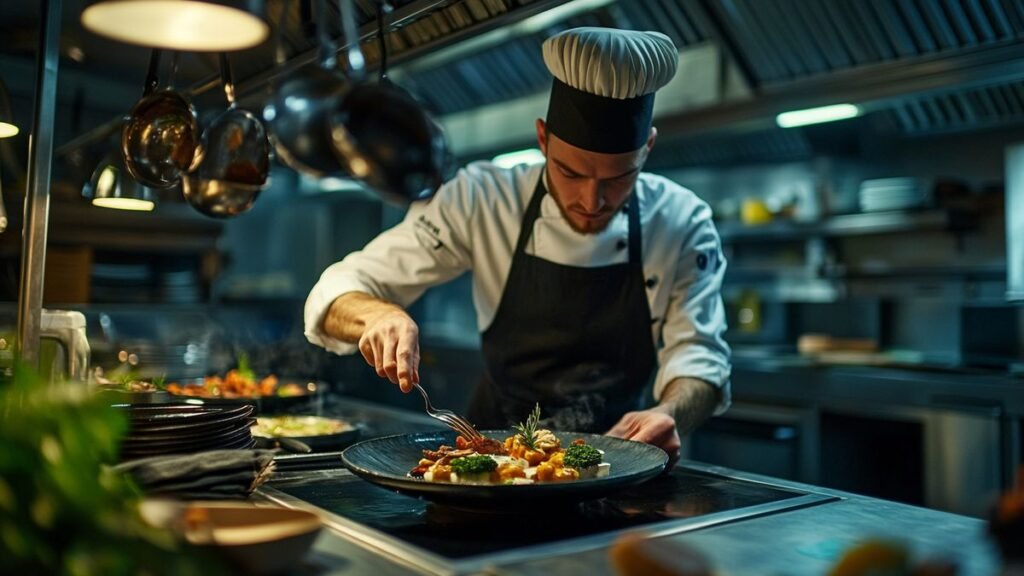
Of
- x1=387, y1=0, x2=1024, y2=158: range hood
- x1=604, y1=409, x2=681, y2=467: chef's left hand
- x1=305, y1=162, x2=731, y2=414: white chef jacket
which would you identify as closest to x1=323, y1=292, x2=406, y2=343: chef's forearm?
x1=305, y1=162, x2=731, y2=414: white chef jacket

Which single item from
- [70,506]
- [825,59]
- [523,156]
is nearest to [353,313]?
[70,506]

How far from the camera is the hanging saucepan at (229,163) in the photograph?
1817mm

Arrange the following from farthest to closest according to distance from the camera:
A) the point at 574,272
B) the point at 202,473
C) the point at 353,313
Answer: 1. the point at 574,272
2. the point at 353,313
3. the point at 202,473

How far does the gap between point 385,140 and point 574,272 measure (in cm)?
123

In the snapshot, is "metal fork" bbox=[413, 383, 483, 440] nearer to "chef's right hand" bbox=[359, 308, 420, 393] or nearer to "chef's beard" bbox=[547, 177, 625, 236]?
"chef's right hand" bbox=[359, 308, 420, 393]

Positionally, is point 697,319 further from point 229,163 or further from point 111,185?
point 111,185

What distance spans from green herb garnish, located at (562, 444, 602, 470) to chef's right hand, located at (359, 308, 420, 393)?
0.38 meters

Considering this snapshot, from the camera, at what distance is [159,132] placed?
5.92 ft

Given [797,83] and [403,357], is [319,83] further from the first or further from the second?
[797,83]

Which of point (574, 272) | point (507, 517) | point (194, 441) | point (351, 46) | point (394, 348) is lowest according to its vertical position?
point (507, 517)

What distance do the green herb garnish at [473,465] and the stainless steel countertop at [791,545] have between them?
221mm

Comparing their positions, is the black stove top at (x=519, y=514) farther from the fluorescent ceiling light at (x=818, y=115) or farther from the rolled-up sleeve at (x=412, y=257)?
the fluorescent ceiling light at (x=818, y=115)

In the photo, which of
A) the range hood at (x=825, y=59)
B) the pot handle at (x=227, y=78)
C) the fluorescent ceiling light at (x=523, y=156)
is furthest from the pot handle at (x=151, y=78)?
the fluorescent ceiling light at (x=523, y=156)

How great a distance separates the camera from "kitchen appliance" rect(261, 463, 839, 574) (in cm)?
109
